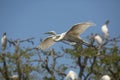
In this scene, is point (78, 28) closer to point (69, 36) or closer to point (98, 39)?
point (69, 36)

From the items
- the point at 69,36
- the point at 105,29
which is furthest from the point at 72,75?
the point at 105,29

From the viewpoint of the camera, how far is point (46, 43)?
13.0 meters

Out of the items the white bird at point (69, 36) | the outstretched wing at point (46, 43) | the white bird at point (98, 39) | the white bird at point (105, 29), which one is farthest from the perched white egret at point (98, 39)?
the outstretched wing at point (46, 43)

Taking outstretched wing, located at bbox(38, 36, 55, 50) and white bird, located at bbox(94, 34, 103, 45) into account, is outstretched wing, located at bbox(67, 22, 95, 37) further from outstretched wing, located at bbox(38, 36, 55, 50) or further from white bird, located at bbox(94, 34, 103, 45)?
outstretched wing, located at bbox(38, 36, 55, 50)

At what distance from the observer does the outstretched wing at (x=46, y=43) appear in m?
12.9

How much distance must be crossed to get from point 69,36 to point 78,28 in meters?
0.44

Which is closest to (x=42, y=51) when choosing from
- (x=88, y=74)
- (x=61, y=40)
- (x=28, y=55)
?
(x=28, y=55)

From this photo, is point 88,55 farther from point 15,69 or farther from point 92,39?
point 15,69

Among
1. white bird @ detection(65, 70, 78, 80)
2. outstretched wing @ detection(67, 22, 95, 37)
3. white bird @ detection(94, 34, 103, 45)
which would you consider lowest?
white bird @ detection(65, 70, 78, 80)

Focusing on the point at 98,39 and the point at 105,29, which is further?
the point at 105,29

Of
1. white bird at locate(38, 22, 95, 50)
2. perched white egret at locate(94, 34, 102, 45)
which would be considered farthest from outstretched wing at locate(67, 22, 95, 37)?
perched white egret at locate(94, 34, 102, 45)

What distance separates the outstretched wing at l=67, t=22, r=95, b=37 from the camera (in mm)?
11957

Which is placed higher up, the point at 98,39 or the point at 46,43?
the point at 98,39

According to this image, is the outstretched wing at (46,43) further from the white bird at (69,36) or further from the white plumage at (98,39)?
the white plumage at (98,39)
